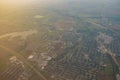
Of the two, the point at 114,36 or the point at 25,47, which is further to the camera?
the point at 114,36

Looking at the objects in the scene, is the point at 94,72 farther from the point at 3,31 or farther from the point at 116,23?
the point at 116,23

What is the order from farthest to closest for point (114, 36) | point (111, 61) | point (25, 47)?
point (114, 36)
point (25, 47)
point (111, 61)

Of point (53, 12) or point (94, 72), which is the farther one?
point (53, 12)

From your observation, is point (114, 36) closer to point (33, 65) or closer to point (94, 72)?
point (94, 72)

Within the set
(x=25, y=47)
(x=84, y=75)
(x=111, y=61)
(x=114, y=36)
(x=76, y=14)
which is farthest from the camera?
(x=76, y=14)

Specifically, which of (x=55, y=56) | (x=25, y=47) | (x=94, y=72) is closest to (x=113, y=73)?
(x=94, y=72)

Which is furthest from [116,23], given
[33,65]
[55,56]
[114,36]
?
[33,65]

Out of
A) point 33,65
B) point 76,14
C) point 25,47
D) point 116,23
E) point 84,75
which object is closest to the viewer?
point 84,75

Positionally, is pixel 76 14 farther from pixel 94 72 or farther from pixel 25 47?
pixel 94 72

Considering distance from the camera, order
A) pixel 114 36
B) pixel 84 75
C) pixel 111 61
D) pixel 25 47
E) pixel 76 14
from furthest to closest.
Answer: pixel 76 14 → pixel 114 36 → pixel 25 47 → pixel 111 61 → pixel 84 75
